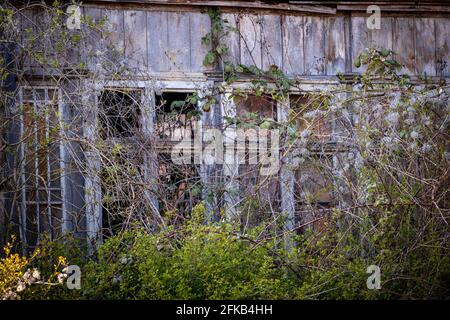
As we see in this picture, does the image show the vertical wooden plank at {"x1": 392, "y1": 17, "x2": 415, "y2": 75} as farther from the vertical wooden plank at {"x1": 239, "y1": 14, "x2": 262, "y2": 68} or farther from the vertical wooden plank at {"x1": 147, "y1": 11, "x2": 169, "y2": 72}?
the vertical wooden plank at {"x1": 147, "y1": 11, "x2": 169, "y2": 72}

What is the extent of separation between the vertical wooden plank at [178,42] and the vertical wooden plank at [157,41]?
58 mm

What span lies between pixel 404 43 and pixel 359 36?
1.88 ft

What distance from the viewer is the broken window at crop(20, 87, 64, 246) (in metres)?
8.06

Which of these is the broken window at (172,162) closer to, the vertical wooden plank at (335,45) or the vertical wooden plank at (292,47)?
the vertical wooden plank at (292,47)

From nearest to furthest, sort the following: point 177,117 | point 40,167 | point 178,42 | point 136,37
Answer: point 40,167, point 177,117, point 136,37, point 178,42

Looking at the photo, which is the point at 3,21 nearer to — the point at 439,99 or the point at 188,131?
the point at 188,131

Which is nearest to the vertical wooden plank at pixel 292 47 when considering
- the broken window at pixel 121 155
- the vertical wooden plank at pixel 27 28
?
the broken window at pixel 121 155

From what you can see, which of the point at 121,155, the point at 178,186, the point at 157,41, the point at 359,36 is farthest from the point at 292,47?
the point at 121,155

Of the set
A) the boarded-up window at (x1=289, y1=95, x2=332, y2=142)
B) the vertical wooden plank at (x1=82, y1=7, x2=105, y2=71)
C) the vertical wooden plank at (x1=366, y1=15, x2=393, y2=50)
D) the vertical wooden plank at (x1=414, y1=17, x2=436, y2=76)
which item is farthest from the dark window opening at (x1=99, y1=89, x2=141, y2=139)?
the vertical wooden plank at (x1=414, y1=17, x2=436, y2=76)

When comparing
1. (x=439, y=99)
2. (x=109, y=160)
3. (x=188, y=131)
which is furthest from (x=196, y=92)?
(x=439, y=99)

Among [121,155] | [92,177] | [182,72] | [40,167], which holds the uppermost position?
[182,72]

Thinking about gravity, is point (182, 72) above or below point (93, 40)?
below

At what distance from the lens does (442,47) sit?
32.3 ft

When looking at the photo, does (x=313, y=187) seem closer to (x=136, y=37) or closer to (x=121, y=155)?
(x=121, y=155)
